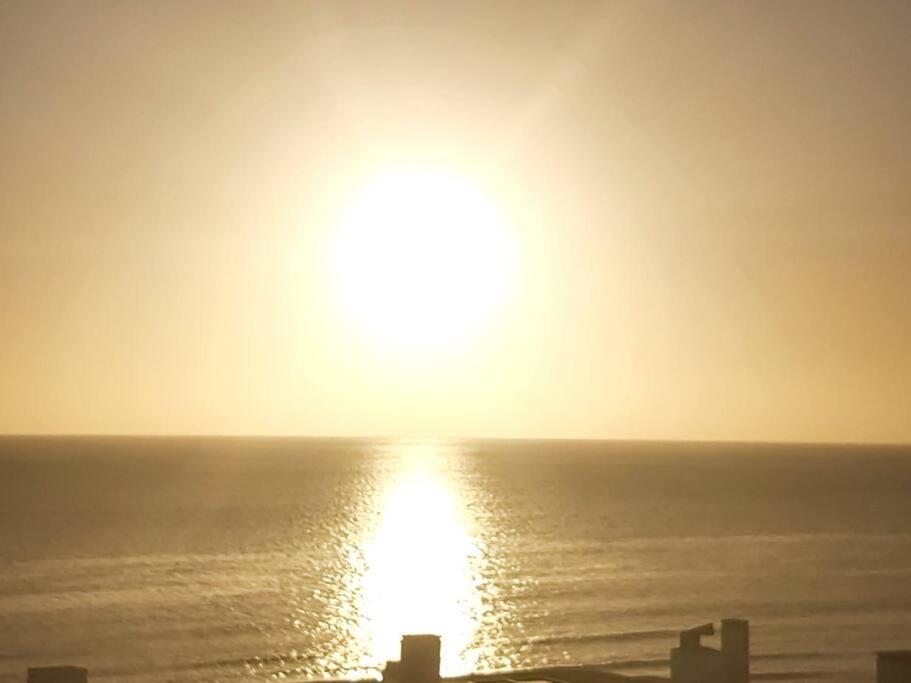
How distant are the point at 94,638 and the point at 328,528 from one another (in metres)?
69.5

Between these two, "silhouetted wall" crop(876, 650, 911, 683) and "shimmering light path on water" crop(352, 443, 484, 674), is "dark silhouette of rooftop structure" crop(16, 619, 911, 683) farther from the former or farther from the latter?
"shimmering light path on water" crop(352, 443, 484, 674)

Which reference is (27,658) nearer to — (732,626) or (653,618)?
(653,618)

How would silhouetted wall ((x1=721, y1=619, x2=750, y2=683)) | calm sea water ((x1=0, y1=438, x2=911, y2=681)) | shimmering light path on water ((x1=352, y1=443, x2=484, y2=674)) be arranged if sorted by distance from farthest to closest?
1. shimmering light path on water ((x1=352, y1=443, x2=484, y2=674))
2. calm sea water ((x1=0, y1=438, x2=911, y2=681))
3. silhouetted wall ((x1=721, y1=619, x2=750, y2=683))

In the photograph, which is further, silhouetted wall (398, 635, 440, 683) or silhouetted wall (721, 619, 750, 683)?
silhouetted wall (721, 619, 750, 683)

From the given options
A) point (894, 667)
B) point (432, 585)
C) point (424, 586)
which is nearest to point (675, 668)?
point (894, 667)

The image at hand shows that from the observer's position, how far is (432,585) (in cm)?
8250

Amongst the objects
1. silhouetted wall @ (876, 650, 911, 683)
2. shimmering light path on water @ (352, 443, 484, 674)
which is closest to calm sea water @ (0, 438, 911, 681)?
shimmering light path on water @ (352, 443, 484, 674)

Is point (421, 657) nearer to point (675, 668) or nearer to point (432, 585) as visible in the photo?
point (675, 668)

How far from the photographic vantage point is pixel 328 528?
126375 mm

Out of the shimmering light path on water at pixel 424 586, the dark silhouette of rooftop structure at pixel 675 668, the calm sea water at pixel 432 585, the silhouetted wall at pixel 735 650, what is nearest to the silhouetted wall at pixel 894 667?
the dark silhouette of rooftop structure at pixel 675 668

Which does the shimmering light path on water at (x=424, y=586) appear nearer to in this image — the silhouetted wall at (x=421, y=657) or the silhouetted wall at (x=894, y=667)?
the silhouetted wall at (x=894, y=667)

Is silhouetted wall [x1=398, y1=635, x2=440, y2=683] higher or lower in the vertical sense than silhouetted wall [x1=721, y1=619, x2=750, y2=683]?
lower

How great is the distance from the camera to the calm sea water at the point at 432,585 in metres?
53.4

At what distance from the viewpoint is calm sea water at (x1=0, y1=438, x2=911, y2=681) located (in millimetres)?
53406
